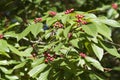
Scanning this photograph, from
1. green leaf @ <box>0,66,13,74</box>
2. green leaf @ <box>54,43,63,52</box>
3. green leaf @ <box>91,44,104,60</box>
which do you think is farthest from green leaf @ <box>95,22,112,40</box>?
green leaf @ <box>0,66,13,74</box>

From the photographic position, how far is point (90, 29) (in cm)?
204

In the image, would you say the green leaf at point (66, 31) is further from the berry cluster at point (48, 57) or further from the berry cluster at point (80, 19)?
the berry cluster at point (48, 57)

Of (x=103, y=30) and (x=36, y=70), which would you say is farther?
(x=36, y=70)

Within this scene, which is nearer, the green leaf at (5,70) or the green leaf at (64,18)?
the green leaf at (64,18)

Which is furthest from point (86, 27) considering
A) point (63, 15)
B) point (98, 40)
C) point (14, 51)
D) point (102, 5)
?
point (102, 5)

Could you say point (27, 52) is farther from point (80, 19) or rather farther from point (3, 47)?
point (80, 19)

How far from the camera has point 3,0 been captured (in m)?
3.74

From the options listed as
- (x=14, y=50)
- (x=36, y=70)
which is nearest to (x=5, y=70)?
(x=14, y=50)

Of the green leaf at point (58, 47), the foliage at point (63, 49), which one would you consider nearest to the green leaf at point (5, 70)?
the foliage at point (63, 49)

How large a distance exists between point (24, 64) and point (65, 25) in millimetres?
429

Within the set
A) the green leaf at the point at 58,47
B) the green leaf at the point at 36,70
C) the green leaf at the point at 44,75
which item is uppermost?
the green leaf at the point at 58,47

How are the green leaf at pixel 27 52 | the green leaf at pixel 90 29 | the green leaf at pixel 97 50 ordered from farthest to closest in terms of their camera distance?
the green leaf at pixel 27 52 → the green leaf at pixel 97 50 → the green leaf at pixel 90 29

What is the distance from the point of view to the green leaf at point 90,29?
6.63 ft

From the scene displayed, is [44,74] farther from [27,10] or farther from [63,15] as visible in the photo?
[27,10]
